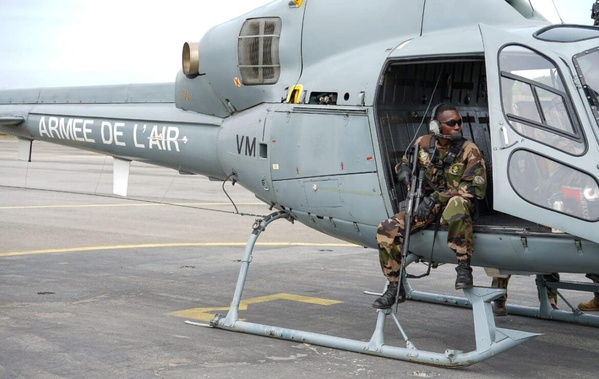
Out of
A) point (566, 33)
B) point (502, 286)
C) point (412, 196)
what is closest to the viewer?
point (566, 33)

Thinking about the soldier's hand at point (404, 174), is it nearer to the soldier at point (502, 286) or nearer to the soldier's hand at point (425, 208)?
the soldier's hand at point (425, 208)

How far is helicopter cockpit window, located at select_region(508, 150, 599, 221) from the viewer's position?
6.65 metres

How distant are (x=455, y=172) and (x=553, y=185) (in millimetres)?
980

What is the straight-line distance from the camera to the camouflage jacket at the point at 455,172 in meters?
7.46

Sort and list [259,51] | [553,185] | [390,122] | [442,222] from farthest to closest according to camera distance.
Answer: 1. [259,51]
2. [390,122]
3. [442,222]
4. [553,185]

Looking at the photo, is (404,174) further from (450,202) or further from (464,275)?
(464,275)

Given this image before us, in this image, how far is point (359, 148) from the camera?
8.00 metres

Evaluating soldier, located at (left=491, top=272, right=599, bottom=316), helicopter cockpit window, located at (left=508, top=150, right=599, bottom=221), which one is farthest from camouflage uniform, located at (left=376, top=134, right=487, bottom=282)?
soldier, located at (left=491, top=272, right=599, bottom=316)

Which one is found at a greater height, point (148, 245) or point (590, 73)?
point (590, 73)

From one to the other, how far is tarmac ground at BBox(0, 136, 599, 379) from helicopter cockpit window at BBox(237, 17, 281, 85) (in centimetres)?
194

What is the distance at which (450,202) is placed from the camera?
7371 millimetres

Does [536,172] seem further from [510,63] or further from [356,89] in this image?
[356,89]

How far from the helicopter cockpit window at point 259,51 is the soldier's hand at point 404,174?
6.80ft

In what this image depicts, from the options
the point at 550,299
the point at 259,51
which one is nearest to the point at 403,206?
the point at 259,51
